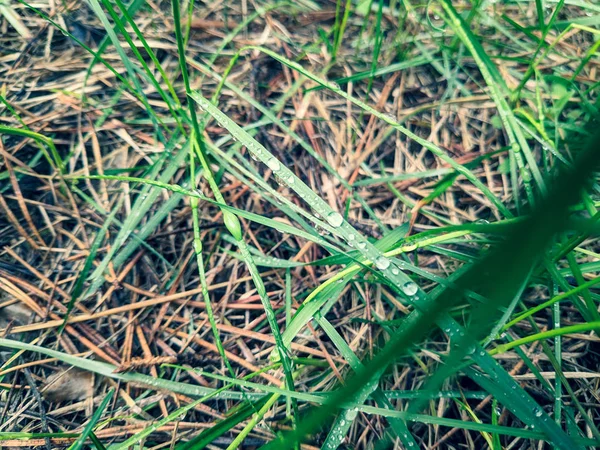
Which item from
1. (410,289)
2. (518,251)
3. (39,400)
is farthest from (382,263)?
(39,400)

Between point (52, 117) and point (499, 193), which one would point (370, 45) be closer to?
point (499, 193)

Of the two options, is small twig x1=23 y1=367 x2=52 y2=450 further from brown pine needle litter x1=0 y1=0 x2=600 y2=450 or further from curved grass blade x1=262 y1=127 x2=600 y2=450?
curved grass blade x1=262 y1=127 x2=600 y2=450

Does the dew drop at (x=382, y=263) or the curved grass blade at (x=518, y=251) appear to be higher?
the curved grass blade at (x=518, y=251)

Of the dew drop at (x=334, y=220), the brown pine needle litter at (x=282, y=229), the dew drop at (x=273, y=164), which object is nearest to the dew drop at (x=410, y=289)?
the brown pine needle litter at (x=282, y=229)

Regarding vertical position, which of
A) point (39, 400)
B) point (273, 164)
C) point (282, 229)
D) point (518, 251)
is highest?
point (518, 251)

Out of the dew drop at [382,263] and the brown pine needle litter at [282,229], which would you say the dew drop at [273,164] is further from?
the dew drop at [382,263]

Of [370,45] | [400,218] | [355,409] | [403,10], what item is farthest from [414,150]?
[355,409]

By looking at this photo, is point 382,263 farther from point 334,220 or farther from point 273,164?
point 273,164
